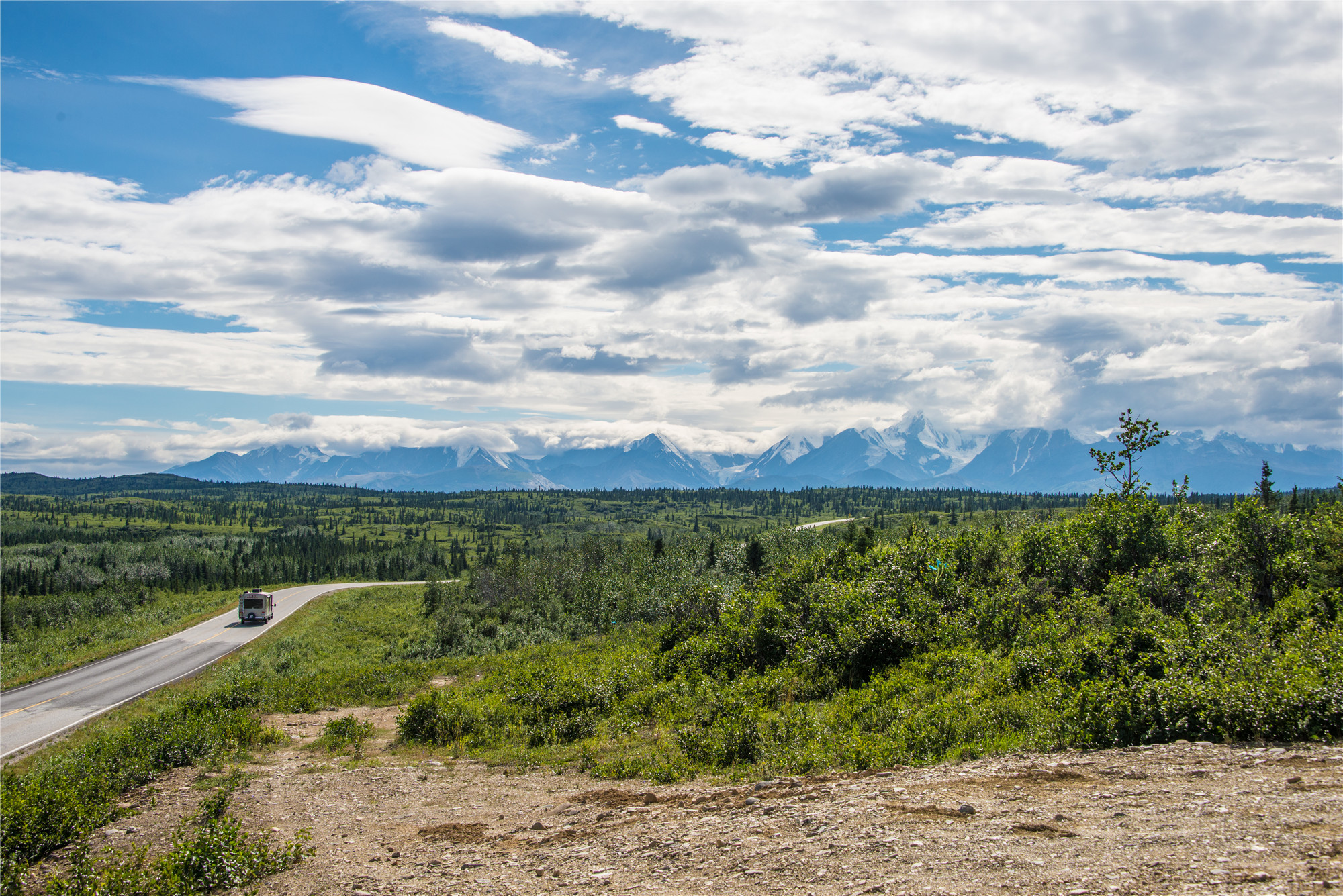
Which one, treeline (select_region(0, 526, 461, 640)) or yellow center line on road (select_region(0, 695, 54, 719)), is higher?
yellow center line on road (select_region(0, 695, 54, 719))

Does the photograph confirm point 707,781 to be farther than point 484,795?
No

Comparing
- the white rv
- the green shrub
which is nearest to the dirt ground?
Result: the green shrub

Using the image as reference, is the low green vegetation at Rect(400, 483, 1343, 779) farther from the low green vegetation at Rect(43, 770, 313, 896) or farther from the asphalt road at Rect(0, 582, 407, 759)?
the asphalt road at Rect(0, 582, 407, 759)

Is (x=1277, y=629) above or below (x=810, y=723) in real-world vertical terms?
above

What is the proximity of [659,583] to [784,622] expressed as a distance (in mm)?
51544

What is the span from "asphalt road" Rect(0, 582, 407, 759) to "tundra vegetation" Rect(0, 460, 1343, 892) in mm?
3082

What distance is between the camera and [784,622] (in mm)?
35062

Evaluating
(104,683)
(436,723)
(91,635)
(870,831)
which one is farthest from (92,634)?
(870,831)

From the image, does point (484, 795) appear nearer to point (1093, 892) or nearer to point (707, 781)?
point (707, 781)

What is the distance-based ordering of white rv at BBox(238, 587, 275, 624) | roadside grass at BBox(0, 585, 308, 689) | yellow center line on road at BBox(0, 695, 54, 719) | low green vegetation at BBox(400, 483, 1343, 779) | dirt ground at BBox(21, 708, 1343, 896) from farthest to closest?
white rv at BBox(238, 587, 275, 624) < roadside grass at BBox(0, 585, 308, 689) < yellow center line on road at BBox(0, 695, 54, 719) < low green vegetation at BBox(400, 483, 1343, 779) < dirt ground at BBox(21, 708, 1343, 896)

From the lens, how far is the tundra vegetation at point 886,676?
16.3 m

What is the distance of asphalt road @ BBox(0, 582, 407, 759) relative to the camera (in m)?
33.8

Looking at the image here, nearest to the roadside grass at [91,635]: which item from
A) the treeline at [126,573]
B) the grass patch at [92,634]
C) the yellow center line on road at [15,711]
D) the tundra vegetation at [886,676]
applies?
the grass patch at [92,634]

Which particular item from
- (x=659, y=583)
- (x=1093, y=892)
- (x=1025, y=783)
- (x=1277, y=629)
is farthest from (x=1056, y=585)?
(x=659, y=583)
